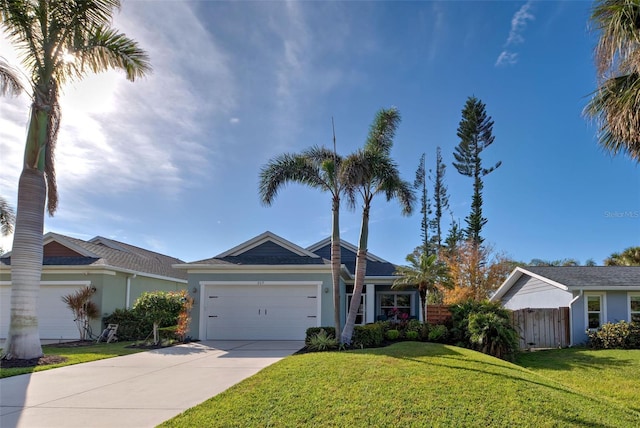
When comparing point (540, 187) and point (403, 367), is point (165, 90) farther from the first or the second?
point (540, 187)

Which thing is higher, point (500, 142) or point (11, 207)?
point (500, 142)

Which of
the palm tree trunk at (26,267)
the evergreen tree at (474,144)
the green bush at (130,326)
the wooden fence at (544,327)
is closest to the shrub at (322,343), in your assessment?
the palm tree trunk at (26,267)

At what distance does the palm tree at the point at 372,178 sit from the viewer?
38.4ft

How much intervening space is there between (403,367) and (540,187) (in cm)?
1660

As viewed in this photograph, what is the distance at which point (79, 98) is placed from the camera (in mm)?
11797

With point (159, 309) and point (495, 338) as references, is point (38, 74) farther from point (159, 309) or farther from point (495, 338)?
point (495, 338)

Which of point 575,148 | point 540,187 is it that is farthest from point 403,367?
Answer: point 540,187

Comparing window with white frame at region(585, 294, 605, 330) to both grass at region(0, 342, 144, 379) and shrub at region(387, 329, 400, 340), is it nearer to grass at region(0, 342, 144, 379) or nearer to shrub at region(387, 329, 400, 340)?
shrub at region(387, 329, 400, 340)

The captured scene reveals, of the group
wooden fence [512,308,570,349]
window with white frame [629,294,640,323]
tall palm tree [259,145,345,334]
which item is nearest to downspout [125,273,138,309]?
tall palm tree [259,145,345,334]

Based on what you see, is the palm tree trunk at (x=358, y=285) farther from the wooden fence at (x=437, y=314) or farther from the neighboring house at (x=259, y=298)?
the wooden fence at (x=437, y=314)

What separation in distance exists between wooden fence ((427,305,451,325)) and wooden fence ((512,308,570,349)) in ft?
9.18

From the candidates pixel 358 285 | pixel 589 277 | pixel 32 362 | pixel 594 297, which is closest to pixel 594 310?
pixel 594 297

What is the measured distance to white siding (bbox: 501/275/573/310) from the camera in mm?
16438

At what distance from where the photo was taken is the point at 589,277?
631 inches
